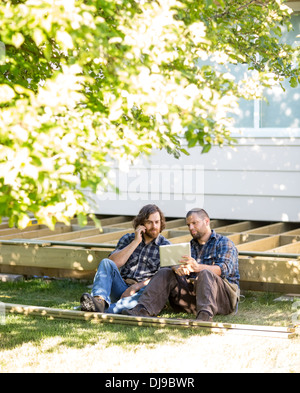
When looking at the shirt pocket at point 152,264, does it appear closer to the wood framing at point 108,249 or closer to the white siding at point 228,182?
the wood framing at point 108,249

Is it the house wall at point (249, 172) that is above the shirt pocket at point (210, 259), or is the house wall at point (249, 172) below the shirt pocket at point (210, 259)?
above

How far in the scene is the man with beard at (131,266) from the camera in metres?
6.36

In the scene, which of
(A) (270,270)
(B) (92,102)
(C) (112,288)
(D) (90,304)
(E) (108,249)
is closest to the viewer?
(B) (92,102)

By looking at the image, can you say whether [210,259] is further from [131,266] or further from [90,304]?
[90,304]

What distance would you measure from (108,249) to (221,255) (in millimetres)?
1802

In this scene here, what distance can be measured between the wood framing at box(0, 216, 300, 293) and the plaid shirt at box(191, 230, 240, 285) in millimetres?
418

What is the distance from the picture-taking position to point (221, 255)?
6332 mm

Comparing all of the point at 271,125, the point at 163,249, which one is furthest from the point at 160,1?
the point at 271,125

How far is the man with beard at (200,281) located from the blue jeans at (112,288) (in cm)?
17

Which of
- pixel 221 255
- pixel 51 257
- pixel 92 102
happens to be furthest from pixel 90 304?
pixel 92 102

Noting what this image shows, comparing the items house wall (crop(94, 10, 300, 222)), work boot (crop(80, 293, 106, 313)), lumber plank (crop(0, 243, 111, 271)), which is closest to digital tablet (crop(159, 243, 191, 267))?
work boot (crop(80, 293, 106, 313))

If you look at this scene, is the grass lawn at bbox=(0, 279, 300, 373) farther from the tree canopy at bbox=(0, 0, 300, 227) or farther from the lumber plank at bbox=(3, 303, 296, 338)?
the tree canopy at bbox=(0, 0, 300, 227)

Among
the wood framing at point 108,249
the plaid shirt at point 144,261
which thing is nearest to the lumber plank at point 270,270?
the wood framing at point 108,249

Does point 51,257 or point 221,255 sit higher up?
point 221,255
